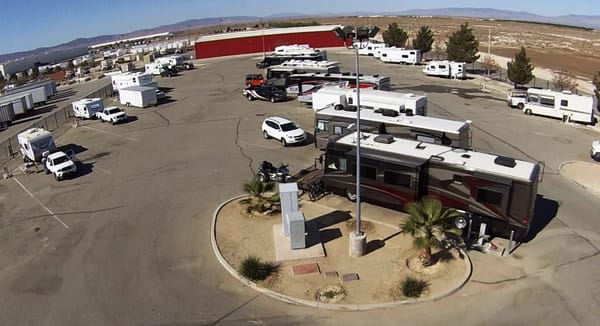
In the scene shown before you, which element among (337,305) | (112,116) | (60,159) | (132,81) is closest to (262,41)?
(132,81)

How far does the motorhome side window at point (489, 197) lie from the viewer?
16.9 m

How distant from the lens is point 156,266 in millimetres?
Result: 16328

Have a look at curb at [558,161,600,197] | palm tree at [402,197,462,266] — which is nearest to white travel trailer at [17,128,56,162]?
palm tree at [402,197,462,266]

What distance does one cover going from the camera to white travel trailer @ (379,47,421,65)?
65.4 metres

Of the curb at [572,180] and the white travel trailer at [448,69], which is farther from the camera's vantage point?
the white travel trailer at [448,69]

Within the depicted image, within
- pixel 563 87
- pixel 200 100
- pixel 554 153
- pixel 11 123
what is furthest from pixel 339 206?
pixel 11 123

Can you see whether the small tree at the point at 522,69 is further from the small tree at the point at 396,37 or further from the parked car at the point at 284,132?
the small tree at the point at 396,37

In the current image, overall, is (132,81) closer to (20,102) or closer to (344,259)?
(20,102)

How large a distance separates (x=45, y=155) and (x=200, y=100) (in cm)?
2105

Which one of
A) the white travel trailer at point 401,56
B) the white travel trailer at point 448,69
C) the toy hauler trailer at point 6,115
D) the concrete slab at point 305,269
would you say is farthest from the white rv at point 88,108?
the white travel trailer at point 401,56

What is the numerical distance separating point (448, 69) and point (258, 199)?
141ft

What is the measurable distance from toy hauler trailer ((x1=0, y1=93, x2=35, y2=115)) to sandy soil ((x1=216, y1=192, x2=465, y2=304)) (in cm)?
4072

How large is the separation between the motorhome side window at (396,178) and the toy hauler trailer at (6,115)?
42770 millimetres

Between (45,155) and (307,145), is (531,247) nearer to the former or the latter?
(307,145)
